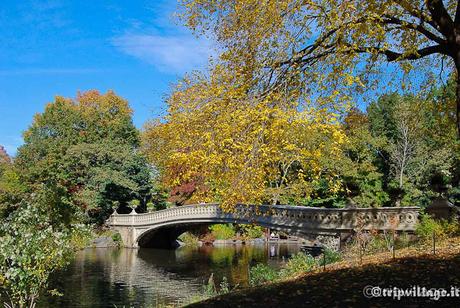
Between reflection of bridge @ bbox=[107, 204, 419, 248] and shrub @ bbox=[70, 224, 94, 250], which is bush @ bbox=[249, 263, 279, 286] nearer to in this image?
reflection of bridge @ bbox=[107, 204, 419, 248]

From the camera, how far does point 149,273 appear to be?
79.4 ft

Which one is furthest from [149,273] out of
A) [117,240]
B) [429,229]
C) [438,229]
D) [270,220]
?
[438,229]

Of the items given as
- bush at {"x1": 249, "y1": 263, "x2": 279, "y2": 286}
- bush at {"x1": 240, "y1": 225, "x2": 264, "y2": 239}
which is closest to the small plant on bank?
bush at {"x1": 249, "y1": 263, "x2": 279, "y2": 286}

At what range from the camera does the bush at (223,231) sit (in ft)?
129

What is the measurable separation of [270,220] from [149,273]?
23.9ft

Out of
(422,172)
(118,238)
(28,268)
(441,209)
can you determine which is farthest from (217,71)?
(118,238)

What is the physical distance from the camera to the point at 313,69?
906 centimetres

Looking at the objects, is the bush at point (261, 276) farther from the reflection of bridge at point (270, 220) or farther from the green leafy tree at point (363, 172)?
the green leafy tree at point (363, 172)

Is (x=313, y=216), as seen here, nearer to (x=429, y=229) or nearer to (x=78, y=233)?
(x=429, y=229)

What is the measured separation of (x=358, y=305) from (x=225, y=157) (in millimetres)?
3550

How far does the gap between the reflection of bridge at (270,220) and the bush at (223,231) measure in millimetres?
3536

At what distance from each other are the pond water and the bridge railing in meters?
2.83

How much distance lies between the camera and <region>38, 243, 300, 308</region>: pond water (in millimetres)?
17562

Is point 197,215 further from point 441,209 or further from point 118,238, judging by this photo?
point 441,209
